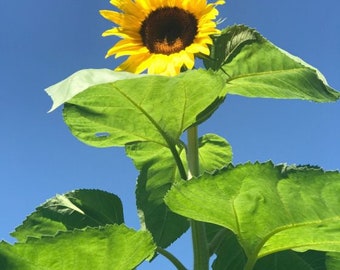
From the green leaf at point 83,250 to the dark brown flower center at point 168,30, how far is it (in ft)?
2.00

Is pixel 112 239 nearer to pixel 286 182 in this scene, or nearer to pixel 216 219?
pixel 216 219

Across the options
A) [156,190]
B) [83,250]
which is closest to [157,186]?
[156,190]

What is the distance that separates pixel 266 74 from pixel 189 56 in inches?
7.8

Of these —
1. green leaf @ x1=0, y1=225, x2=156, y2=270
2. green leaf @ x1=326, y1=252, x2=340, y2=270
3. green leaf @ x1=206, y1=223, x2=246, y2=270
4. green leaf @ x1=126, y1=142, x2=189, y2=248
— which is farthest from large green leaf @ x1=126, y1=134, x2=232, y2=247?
green leaf @ x1=0, y1=225, x2=156, y2=270

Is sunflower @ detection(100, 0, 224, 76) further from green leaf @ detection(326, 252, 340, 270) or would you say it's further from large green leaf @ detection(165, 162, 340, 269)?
green leaf @ detection(326, 252, 340, 270)

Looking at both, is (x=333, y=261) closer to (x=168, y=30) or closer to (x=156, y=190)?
(x=156, y=190)

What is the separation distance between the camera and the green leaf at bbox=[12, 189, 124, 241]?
1.62 metres

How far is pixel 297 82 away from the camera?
142 cm

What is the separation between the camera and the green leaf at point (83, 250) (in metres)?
1.06

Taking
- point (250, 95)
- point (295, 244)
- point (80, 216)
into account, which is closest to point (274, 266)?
point (295, 244)

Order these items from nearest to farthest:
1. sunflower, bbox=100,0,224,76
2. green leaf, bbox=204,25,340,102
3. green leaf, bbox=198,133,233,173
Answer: green leaf, bbox=204,25,340,102 < sunflower, bbox=100,0,224,76 < green leaf, bbox=198,133,233,173

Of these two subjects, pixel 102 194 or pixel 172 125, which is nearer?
pixel 172 125

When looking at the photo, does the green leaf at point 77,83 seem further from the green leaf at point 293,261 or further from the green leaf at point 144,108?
the green leaf at point 293,261

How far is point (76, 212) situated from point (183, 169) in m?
0.40
